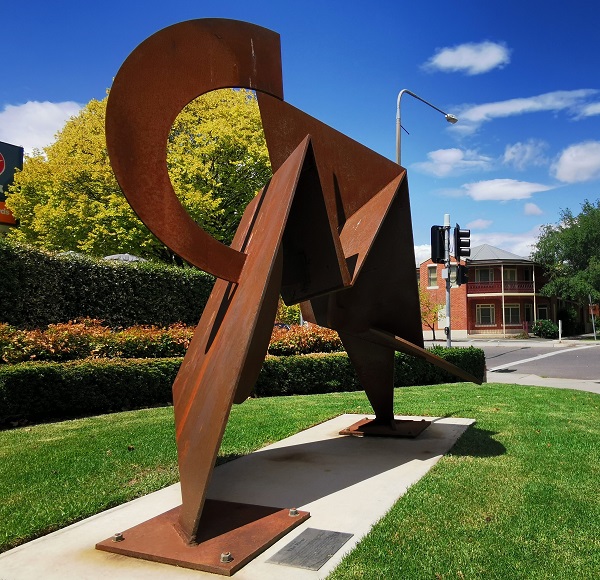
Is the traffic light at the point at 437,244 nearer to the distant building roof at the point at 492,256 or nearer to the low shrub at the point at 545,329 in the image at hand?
the distant building roof at the point at 492,256

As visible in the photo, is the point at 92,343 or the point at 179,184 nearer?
the point at 92,343

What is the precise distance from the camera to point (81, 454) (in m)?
6.75

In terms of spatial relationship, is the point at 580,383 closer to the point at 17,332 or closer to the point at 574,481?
the point at 574,481

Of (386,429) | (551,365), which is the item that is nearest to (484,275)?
(551,365)

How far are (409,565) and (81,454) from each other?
463 cm

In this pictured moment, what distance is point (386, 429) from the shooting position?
7512mm

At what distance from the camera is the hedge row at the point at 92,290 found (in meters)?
13.2

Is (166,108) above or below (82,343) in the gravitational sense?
above

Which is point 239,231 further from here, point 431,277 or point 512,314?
point 512,314

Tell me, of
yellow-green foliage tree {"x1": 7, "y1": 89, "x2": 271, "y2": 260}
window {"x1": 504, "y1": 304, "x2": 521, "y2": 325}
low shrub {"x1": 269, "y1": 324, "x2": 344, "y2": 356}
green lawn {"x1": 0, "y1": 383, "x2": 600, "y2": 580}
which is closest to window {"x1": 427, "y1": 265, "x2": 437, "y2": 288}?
window {"x1": 504, "y1": 304, "x2": 521, "y2": 325}

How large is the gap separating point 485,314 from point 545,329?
4.79 metres

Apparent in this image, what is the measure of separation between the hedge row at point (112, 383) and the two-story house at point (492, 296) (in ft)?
111

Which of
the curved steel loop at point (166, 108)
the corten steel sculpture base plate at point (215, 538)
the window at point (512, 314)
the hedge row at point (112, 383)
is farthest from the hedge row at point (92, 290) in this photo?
the window at point (512, 314)

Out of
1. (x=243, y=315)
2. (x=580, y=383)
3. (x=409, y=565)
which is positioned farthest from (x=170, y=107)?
(x=580, y=383)
